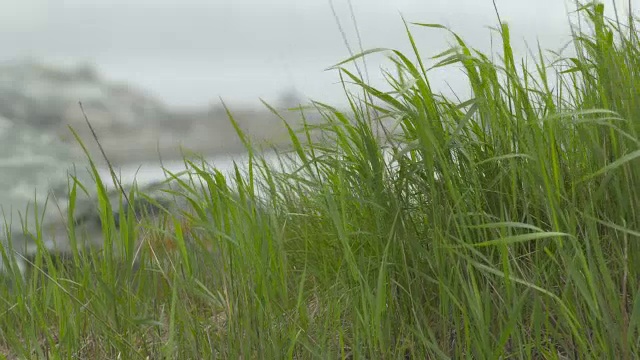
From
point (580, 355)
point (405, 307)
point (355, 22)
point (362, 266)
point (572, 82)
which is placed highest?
point (355, 22)

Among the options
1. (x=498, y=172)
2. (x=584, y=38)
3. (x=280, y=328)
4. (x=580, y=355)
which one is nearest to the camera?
(x=580, y=355)

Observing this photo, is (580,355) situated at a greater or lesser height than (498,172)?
lesser

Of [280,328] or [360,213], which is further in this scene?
[360,213]

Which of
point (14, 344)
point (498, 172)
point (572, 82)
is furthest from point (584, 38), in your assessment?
point (14, 344)

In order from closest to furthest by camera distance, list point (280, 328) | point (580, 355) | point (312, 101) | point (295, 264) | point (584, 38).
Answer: point (580, 355), point (280, 328), point (312, 101), point (584, 38), point (295, 264)

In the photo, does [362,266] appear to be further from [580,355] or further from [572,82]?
[572,82]

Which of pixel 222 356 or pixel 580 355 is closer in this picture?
pixel 580 355

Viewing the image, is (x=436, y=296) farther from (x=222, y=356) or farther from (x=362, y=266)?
(x=222, y=356)

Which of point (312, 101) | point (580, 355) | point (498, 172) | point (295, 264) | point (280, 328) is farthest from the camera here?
point (295, 264)

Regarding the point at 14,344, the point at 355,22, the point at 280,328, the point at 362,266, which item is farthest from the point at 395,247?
the point at 14,344

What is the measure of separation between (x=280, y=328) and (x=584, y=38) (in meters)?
0.96

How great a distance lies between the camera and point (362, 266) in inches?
50.9

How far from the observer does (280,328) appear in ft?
4.35

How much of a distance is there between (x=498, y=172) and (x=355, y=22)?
1.47 ft
